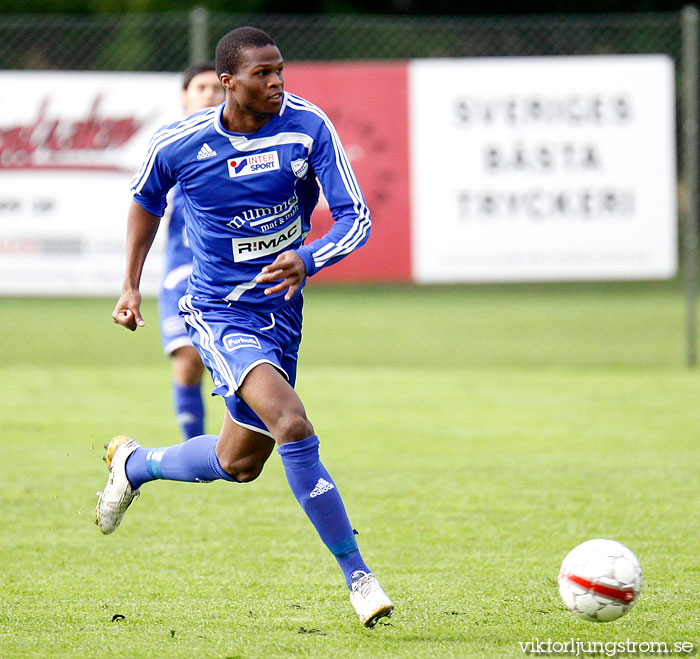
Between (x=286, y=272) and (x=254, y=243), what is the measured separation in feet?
1.41

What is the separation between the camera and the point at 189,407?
267 inches

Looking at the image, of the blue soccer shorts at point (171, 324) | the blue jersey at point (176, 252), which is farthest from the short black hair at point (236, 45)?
the blue soccer shorts at point (171, 324)

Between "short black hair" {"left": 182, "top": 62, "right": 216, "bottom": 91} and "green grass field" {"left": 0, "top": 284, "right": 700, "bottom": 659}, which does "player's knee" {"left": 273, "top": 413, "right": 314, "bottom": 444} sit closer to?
"green grass field" {"left": 0, "top": 284, "right": 700, "bottom": 659}

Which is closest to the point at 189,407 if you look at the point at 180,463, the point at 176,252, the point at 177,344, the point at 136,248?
the point at 177,344

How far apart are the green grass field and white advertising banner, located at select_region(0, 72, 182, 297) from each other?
104 cm

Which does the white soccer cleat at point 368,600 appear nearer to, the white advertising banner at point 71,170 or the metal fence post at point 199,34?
the white advertising banner at point 71,170

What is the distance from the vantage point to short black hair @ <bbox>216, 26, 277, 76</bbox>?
4219 millimetres

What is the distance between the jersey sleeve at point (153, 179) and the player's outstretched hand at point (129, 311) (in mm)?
351

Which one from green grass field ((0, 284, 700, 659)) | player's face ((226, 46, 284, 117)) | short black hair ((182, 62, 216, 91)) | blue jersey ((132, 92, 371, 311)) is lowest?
green grass field ((0, 284, 700, 659))

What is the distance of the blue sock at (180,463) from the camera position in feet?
14.8

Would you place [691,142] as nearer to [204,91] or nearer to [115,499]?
[204,91]

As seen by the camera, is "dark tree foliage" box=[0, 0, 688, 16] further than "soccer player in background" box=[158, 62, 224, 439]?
Yes

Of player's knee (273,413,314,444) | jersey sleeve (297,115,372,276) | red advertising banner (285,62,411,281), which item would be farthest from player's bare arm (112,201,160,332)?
red advertising banner (285,62,411,281)

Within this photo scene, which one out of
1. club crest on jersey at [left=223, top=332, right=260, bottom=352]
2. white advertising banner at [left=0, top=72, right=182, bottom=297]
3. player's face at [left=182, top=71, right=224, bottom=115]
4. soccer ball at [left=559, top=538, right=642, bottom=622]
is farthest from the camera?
white advertising banner at [left=0, top=72, right=182, bottom=297]
